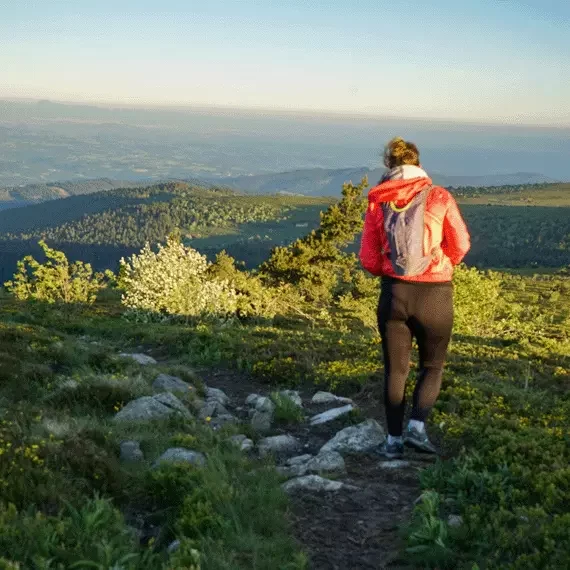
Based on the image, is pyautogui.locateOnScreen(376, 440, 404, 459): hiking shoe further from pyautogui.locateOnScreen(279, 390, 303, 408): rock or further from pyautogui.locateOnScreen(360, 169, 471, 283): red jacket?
pyautogui.locateOnScreen(279, 390, 303, 408): rock

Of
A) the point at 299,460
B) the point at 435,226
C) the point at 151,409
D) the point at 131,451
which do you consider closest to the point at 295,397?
the point at 151,409

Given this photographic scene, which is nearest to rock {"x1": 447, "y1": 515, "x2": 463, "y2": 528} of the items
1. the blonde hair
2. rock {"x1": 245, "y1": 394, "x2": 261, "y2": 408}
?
the blonde hair

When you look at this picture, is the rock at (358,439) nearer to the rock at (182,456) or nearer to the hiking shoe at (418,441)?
the hiking shoe at (418,441)

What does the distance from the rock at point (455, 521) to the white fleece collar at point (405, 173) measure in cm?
305

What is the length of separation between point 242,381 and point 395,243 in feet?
20.7

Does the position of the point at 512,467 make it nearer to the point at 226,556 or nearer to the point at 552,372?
the point at 226,556

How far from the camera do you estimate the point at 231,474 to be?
18.2 feet

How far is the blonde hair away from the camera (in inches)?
241

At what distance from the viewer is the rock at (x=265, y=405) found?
8535 millimetres

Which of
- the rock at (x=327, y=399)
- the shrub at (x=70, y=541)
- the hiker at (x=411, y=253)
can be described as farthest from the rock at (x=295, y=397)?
the shrub at (x=70, y=541)

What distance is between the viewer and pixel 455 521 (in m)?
4.72

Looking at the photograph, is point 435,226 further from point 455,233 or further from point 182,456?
point 182,456

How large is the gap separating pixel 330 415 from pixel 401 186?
353 centimetres

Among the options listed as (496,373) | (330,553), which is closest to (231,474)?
(330,553)
